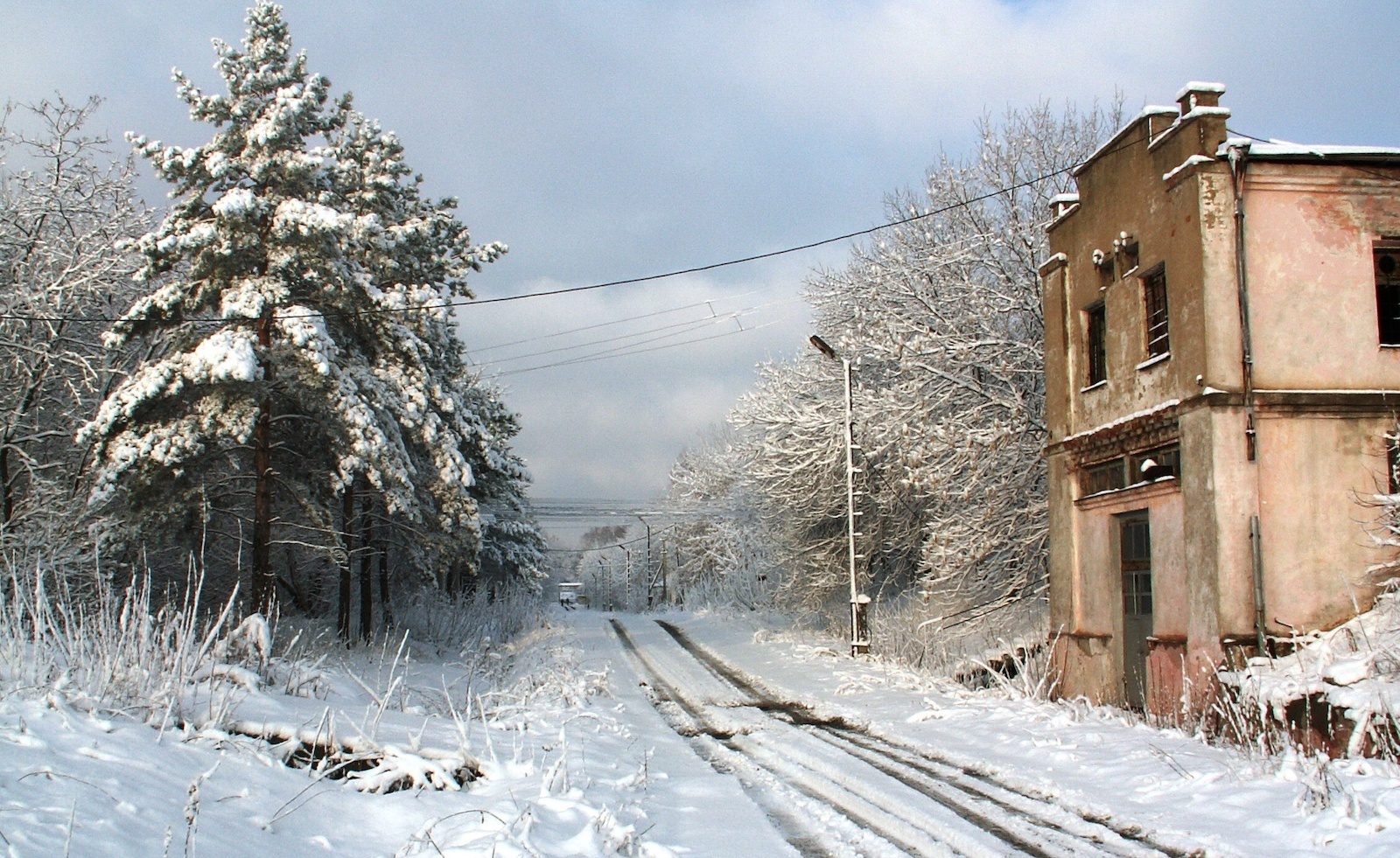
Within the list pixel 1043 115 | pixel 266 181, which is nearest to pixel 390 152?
pixel 266 181

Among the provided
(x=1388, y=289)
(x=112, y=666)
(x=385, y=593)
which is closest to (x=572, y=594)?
(x=385, y=593)

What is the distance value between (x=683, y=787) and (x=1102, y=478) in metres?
9.32

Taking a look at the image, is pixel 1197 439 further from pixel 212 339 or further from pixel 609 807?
pixel 212 339

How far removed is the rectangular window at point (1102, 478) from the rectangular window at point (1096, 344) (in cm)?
146

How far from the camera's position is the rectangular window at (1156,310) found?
13891 mm

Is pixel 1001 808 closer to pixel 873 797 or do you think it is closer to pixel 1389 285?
pixel 873 797

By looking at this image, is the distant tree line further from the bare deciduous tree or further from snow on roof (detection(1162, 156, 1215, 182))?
the bare deciduous tree

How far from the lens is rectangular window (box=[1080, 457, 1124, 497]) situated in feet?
49.1

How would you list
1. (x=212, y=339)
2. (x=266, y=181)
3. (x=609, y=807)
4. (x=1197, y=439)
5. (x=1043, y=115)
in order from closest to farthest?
(x=609, y=807)
(x=1197, y=439)
(x=212, y=339)
(x=266, y=181)
(x=1043, y=115)

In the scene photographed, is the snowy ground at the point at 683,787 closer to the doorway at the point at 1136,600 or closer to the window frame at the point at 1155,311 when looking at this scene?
the doorway at the point at 1136,600

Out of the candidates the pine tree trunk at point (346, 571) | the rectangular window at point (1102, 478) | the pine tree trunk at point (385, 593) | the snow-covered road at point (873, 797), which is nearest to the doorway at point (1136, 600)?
→ the rectangular window at point (1102, 478)

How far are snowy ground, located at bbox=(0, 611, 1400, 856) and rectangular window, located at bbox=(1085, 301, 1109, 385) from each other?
17.8ft

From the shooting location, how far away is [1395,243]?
500 inches

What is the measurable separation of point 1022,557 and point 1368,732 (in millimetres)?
12498
